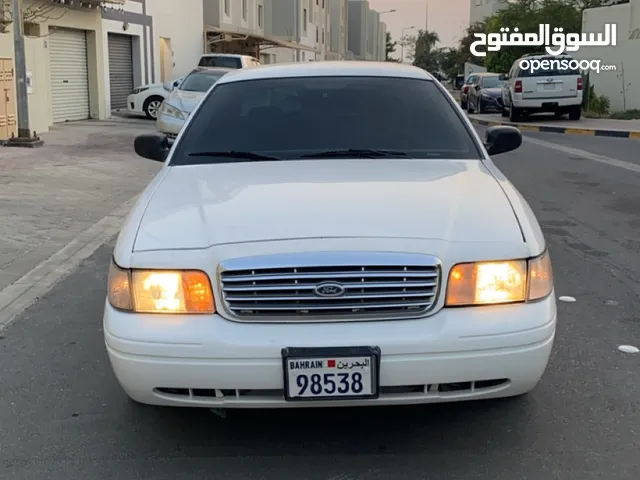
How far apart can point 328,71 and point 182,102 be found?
404 inches

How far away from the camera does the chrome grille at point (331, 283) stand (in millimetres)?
2916

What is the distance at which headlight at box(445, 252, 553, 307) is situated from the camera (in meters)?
3.01

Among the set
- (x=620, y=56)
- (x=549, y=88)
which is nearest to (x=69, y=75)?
(x=549, y=88)

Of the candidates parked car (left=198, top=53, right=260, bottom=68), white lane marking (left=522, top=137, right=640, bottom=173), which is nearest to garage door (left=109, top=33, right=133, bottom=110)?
parked car (left=198, top=53, right=260, bottom=68)

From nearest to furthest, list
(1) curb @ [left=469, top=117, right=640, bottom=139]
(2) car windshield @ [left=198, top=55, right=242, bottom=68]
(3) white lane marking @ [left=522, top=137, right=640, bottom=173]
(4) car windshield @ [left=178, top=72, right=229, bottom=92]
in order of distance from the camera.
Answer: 1. (3) white lane marking @ [left=522, top=137, right=640, bottom=173]
2. (4) car windshield @ [left=178, top=72, right=229, bottom=92]
3. (1) curb @ [left=469, top=117, right=640, bottom=139]
4. (2) car windshield @ [left=198, top=55, right=242, bottom=68]

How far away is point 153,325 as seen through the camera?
3012mm

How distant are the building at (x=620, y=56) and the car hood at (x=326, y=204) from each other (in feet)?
69.5

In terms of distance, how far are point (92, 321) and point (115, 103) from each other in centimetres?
2063

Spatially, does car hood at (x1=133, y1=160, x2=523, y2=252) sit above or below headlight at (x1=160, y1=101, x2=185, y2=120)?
below

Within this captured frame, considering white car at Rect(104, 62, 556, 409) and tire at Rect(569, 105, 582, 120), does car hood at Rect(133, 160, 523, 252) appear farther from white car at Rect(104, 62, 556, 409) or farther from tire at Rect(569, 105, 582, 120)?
tire at Rect(569, 105, 582, 120)

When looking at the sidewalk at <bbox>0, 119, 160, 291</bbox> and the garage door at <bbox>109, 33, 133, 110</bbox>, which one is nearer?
the sidewalk at <bbox>0, 119, 160, 291</bbox>

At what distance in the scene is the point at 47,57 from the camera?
59.0ft

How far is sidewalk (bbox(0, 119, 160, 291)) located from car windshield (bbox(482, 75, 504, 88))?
15.6 m

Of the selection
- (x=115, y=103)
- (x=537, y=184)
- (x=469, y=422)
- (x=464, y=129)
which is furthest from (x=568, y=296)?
(x=115, y=103)
